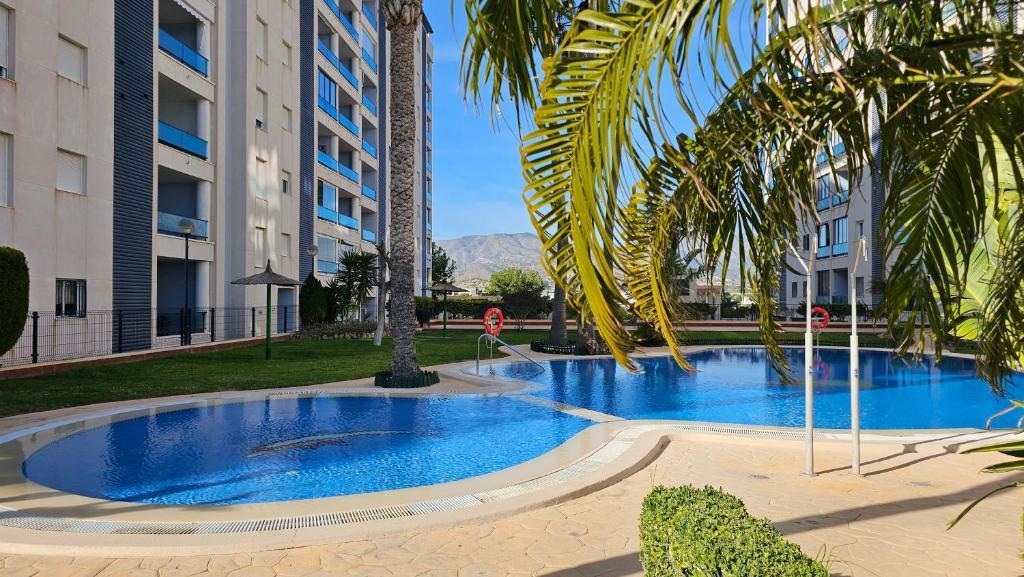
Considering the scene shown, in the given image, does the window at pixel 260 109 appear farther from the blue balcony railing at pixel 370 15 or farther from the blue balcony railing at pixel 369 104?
the blue balcony railing at pixel 370 15

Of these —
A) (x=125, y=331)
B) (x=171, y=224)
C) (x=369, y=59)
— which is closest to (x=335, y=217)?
(x=369, y=59)

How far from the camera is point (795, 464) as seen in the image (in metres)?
7.09

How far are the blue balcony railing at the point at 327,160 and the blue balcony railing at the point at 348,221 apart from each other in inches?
113

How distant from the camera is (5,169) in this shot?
45.8ft

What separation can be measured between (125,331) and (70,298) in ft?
6.46

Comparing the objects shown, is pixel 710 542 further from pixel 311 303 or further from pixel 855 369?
pixel 311 303

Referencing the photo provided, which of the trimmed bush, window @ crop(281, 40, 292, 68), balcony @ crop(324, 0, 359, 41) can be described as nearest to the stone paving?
the trimmed bush

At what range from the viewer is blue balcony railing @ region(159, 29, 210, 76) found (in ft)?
64.6

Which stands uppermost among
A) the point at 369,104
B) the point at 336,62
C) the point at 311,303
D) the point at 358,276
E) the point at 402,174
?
the point at 336,62

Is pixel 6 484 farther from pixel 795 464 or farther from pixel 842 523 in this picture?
pixel 795 464

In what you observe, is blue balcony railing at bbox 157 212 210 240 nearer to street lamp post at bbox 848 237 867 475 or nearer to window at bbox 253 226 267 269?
window at bbox 253 226 267 269

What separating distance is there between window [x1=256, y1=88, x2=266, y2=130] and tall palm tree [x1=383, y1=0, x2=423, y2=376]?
13707 mm

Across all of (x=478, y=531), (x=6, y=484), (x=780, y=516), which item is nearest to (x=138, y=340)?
(x=6, y=484)

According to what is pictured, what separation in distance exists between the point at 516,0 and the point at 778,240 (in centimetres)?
173
